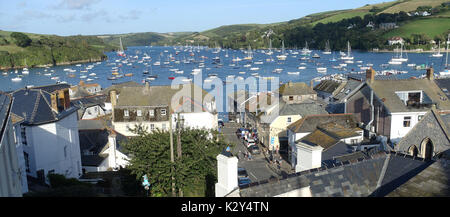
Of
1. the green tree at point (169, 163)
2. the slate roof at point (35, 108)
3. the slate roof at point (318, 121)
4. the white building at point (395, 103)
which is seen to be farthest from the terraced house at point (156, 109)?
the green tree at point (169, 163)

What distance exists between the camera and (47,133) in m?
26.4

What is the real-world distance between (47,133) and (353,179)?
2160cm

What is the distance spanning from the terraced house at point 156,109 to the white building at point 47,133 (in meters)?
11.6

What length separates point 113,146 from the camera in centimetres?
3078

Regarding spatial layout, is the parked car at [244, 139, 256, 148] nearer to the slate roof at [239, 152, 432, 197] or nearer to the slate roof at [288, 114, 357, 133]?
the slate roof at [288, 114, 357, 133]

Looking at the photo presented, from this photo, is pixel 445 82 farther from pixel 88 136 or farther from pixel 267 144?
pixel 88 136

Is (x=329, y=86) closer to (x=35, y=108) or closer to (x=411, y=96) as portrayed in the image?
(x=411, y=96)

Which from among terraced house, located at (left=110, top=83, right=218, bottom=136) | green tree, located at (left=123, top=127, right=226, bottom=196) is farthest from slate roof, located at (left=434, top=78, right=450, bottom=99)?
green tree, located at (left=123, top=127, right=226, bottom=196)

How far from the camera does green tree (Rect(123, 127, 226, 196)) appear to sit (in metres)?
19.7

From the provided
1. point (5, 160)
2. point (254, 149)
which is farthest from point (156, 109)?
point (5, 160)

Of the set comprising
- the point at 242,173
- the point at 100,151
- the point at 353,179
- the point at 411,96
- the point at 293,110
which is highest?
the point at 353,179

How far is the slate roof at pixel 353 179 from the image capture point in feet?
35.5

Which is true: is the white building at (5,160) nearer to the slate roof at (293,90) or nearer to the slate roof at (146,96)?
the slate roof at (146,96)
